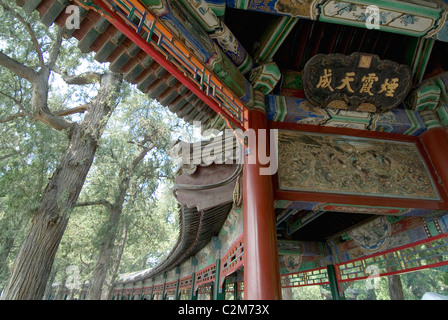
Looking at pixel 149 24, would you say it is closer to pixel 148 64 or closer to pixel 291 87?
pixel 148 64

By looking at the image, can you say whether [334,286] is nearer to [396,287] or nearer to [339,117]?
[339,117]

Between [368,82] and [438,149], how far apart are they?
124cm

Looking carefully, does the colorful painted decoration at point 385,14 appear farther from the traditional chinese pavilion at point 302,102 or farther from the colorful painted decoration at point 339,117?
the colorful painted decoration at point 339,117

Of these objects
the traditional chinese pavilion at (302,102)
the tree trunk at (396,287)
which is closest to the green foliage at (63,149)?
the traditional chinese pavilion at (302,102)

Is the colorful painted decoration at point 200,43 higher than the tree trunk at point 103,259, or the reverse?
the colorful painted decoration at point 200,43

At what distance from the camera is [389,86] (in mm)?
3227

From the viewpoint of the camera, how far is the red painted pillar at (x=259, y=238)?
2.04m

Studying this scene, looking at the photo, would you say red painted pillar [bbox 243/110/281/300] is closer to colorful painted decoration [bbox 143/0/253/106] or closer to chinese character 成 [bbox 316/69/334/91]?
colorful painted decoration [bbox 143/0/253/106]

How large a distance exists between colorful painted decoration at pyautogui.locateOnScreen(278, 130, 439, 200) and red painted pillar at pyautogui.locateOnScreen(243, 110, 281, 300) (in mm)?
372

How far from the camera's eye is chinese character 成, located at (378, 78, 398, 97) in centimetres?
321

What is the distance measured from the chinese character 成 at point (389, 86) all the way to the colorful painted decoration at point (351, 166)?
0.64 m

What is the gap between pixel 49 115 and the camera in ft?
16.7
